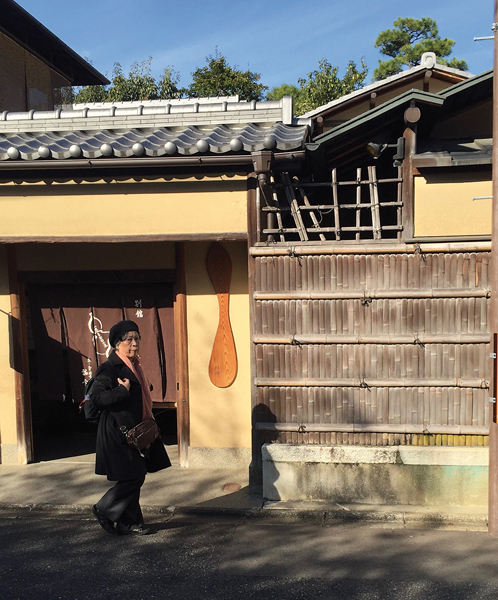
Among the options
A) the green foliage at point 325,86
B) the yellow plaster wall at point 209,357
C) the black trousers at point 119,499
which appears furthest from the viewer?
the green foliage at point 325,86

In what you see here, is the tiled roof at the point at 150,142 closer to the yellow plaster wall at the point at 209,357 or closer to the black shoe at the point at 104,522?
the yellow plaster wall at the point at 209,357

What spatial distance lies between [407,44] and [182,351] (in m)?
33.5

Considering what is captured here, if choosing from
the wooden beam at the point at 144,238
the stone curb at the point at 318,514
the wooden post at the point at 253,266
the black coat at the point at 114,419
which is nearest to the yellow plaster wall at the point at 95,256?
the wooden beam at the point at 144,238

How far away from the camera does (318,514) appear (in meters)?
6.45

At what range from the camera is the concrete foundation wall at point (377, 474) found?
6.44 meters

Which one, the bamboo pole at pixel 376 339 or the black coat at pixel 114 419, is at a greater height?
the bamboo pole at pixel 376 339

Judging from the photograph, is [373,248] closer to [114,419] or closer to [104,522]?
[114,419]

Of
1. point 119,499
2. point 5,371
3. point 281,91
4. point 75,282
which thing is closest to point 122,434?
point 119,499

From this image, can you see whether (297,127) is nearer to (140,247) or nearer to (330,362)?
(140,247)

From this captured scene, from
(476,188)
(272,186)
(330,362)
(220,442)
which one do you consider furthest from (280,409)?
(476,188)

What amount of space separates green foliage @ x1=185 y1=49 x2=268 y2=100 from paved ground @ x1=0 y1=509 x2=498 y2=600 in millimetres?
23624

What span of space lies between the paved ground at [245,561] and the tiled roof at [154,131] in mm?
4206

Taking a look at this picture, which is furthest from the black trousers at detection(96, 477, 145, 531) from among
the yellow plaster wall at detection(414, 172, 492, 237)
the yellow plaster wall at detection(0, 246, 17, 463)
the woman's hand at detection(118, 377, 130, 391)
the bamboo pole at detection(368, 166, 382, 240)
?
the yellow plaster wall at detection(414, 172, 492, 237)

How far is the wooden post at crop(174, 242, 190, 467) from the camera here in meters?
8.07
